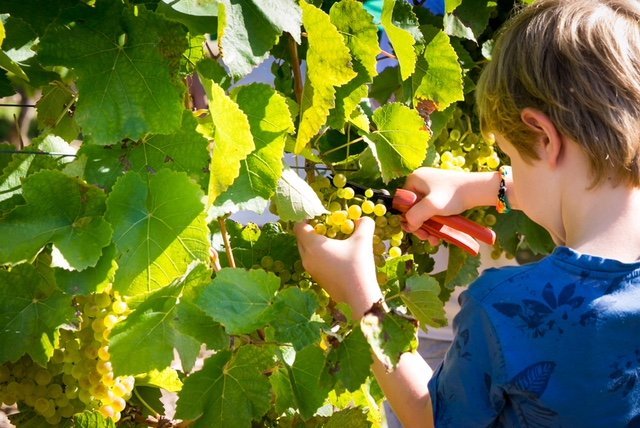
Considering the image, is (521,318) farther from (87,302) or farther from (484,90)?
(87,302)

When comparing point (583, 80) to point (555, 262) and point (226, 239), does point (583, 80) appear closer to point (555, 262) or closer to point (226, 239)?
point (555, 262)

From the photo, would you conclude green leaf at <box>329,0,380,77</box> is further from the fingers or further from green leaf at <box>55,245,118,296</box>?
green leaf at <box>55,245,118,296</box>

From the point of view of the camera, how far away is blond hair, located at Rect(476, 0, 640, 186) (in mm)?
1185

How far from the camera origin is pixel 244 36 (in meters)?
1.07

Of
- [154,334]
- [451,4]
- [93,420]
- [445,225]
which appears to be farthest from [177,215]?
[451,4]

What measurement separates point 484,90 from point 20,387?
2.59 ft

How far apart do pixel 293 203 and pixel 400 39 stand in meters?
0.31

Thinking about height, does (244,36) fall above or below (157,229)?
above

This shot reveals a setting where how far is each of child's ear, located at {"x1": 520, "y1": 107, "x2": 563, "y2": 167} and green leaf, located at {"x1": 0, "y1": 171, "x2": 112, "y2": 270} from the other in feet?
1.91

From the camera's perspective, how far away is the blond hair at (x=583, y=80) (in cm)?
118

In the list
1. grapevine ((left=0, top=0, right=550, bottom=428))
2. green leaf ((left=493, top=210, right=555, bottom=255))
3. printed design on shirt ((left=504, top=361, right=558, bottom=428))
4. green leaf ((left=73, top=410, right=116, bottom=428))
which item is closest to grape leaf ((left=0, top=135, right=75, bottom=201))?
grapevine ((left=0, top=0, right=550, bottom=428))

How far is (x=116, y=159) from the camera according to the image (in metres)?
1.15

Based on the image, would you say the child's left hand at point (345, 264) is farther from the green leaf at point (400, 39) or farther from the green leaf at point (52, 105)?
the green leaf at point (52, 105)

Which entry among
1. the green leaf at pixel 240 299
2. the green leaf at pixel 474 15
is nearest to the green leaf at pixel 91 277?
the green leaf at pixel 240 299
